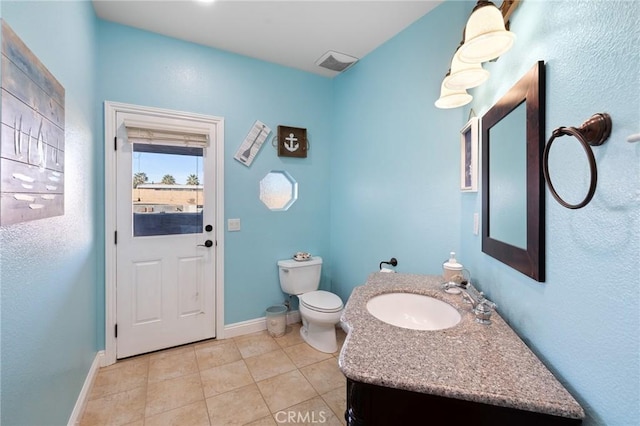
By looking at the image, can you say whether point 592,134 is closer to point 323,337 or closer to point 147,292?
point 323,337

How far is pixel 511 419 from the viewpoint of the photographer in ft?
2.23

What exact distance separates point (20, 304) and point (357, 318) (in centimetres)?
123

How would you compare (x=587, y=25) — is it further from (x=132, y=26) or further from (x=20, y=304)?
(x=132, y=26)

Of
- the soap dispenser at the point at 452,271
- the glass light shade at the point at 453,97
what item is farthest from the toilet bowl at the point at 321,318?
the glass light shade at the point at 453,97

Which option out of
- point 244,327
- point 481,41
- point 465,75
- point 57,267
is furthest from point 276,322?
point 481,41

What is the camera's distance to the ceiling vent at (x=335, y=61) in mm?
2551

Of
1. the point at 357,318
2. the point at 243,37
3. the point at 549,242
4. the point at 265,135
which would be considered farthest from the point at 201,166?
the point at 549,242

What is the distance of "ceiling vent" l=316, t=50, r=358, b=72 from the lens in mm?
2551

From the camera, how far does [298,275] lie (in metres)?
2.72

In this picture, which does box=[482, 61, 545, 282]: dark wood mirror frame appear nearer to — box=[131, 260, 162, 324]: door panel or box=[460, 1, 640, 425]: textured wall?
box=[460, 1, 640, 425]: textured wall

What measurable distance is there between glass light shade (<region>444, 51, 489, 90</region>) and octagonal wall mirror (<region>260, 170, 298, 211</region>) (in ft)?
6.26

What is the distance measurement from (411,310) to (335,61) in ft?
7.66

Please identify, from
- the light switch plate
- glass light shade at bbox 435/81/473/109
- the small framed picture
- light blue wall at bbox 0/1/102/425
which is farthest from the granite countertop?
the light switch plate

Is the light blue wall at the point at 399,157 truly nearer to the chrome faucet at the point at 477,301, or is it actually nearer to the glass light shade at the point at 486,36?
the chrome faucet at the point at 477,301
